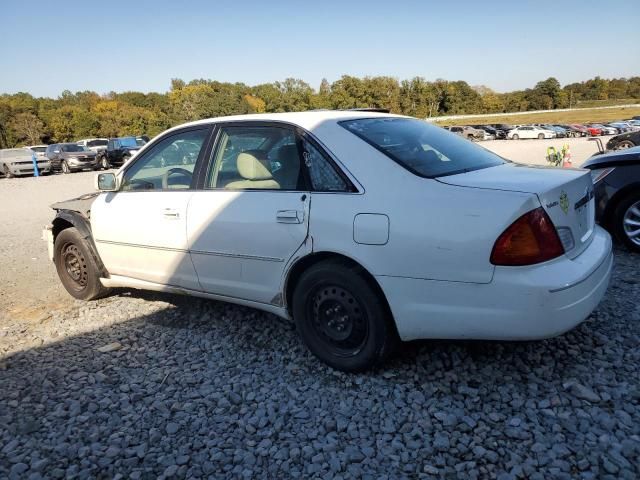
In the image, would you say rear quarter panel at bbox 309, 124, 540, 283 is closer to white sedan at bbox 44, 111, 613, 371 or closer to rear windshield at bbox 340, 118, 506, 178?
white sedan at bbox 44, 111, 613, 371

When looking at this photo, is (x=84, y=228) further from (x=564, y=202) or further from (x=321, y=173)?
(x=564, y=202)

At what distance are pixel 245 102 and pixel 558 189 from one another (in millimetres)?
94615

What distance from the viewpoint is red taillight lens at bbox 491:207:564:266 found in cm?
236

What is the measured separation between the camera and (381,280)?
270 cm

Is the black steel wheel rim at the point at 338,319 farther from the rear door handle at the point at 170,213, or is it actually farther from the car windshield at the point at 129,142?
the car windshield at the point at 129,142

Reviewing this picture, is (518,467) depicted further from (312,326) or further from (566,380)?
(312,326)

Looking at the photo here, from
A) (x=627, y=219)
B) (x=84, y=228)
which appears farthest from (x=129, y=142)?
(x=627, y=219)

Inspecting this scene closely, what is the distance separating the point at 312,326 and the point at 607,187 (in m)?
4.04

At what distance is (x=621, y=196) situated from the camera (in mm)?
5199

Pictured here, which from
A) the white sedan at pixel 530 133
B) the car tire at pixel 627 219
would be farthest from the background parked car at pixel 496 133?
the car tire at pixel 627 219

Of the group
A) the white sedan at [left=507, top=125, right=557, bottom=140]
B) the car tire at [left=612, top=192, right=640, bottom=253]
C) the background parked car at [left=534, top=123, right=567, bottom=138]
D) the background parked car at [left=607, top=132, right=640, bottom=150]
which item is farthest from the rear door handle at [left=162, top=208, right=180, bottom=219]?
the background parked car at [left=534, top=123, right=567, bottom=138]

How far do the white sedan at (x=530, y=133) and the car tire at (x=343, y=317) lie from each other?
51.9 m

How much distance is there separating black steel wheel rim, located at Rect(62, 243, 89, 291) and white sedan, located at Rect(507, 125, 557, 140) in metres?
51.6

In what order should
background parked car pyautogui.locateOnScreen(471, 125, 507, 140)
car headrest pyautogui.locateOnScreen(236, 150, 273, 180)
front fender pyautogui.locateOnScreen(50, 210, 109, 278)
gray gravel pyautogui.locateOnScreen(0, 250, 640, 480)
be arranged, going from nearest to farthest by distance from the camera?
gray gravel pyautogui.locateOnScreen(0, 250, 640, 480) < car headrest pyautogui.locateOnScreen(236, 150, 273, 180) < front fender pyautogui.locateOnScreen(50, 210, 109, 278) < background parked car pyautogui.locateOnScreen(471, 125, 507, 140)
